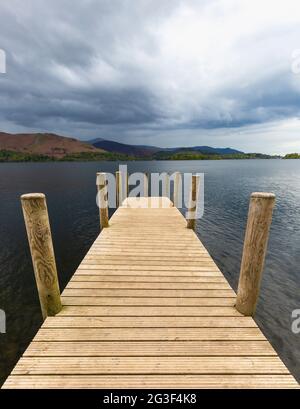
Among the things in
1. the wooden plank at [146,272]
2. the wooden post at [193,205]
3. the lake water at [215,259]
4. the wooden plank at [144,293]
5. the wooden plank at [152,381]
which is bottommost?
the lake water at [215,259]

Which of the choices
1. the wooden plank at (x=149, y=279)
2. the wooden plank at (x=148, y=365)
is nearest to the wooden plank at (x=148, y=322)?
the wooden plank at (x=148, y=365)

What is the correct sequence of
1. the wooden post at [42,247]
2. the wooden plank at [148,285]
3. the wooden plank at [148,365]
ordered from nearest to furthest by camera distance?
the wooden plank at [148,365], the wooden post at [42,247], the wooden plank at [148,285]

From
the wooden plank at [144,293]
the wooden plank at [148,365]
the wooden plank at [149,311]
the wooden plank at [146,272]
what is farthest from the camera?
the wooden plank at [146,272]

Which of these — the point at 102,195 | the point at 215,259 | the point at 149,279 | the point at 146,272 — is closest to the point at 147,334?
the point at 149,279

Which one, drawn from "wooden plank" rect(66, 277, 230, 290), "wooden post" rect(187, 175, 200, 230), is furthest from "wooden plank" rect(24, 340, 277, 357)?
"wooden post" rect(187, 175, 200, 230)

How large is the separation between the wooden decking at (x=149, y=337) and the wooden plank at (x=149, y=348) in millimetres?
12

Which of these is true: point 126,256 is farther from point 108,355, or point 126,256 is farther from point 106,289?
point 108,355

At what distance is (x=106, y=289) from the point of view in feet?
12.6

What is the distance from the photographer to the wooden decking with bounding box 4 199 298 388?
2.30 m

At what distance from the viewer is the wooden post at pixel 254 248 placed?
2912 mm

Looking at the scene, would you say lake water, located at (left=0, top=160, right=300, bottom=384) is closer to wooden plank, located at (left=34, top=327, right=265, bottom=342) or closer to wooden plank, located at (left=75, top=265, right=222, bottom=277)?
wooden plank, located at (left=75, top=265, right=222, bottom=277)

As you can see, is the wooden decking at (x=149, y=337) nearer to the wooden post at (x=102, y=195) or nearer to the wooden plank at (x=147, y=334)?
the wooden plank at (x=147, y=334)

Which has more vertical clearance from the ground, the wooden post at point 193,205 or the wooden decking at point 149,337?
the wooden post at point 193,205
